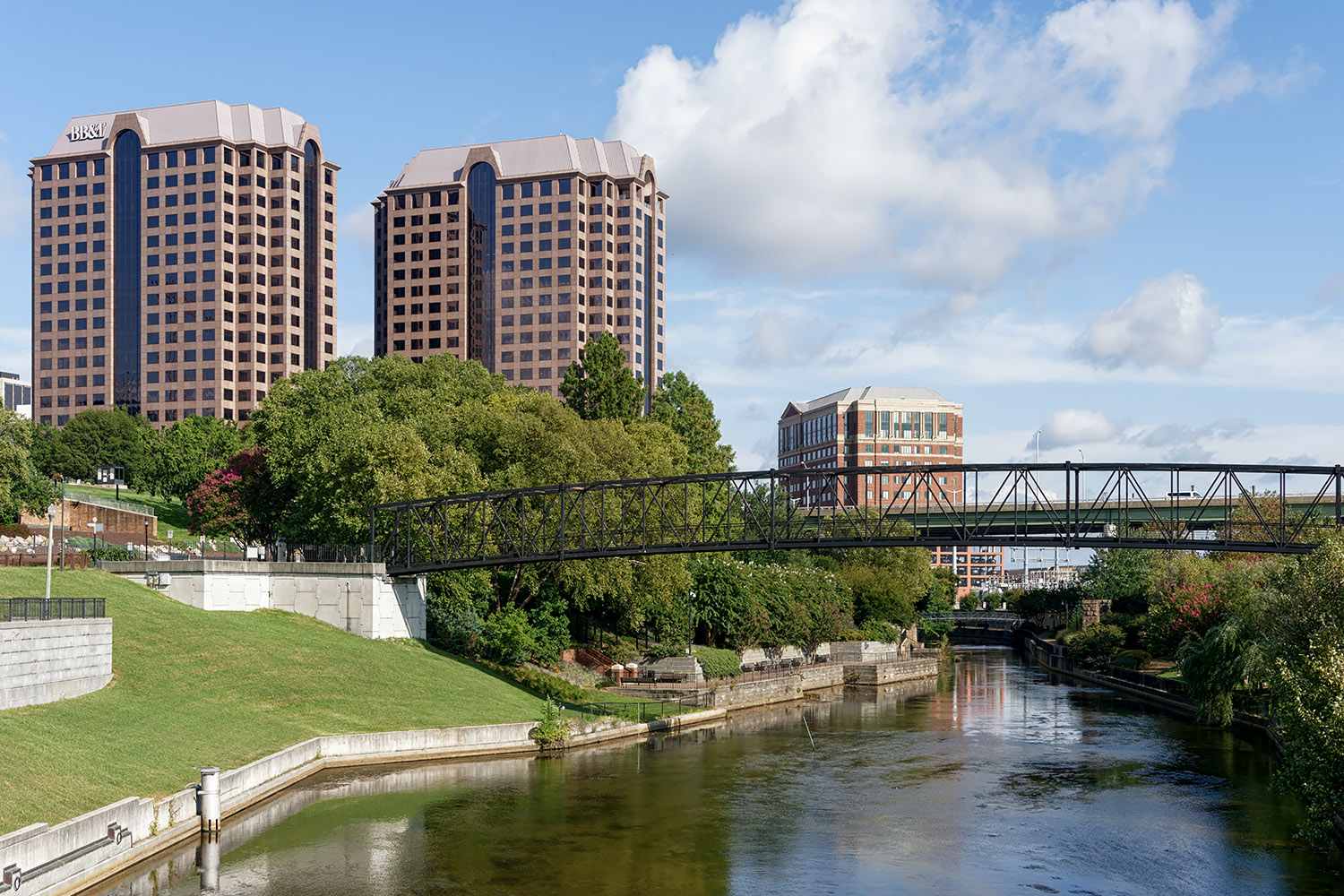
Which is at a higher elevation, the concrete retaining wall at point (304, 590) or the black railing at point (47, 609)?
the black railing at point (47, 609)

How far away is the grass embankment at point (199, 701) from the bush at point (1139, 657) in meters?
57.3

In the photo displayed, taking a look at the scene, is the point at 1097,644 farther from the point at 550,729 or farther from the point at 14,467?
the point at 14,467

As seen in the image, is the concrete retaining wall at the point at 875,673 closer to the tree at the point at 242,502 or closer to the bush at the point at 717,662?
the bush at the point at 717,662

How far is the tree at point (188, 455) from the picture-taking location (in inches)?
5684

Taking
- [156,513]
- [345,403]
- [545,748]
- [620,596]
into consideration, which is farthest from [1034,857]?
[156,513]

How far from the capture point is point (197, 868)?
121 feet

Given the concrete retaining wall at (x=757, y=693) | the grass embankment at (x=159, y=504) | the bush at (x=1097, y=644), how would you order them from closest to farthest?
the concrete retaining wall at (x=757, y=693) < the bush at (x=1097, y=644) < the grass embankment at (x=159, y=504)

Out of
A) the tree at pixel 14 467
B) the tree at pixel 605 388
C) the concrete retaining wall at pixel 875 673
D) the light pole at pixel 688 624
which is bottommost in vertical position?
the concrete retaining wall at pixel 875 673

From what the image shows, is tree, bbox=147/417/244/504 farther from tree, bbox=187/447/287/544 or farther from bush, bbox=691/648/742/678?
bush, bbox=691/648/742/678

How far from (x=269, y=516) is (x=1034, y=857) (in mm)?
67553

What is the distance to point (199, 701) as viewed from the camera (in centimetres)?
5141

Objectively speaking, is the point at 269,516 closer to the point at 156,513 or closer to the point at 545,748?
the point at 545,748

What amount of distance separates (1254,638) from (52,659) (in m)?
56.4

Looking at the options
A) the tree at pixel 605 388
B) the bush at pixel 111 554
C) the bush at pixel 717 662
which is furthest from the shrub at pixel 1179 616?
the bush at pixel 111 554
